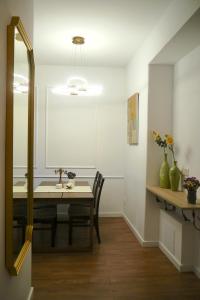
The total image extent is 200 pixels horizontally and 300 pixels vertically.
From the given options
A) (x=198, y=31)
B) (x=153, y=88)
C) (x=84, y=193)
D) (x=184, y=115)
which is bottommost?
(x=84, y=193)

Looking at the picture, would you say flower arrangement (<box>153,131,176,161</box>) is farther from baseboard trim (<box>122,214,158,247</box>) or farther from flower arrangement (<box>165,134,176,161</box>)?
baseboard trim (<box>122,214,158,247</box>)

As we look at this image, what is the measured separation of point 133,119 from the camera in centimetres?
448

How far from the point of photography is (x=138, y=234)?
4020 mm

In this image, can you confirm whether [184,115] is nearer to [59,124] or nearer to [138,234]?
[138,234]

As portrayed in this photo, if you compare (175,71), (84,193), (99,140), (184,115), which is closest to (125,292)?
(84,193)

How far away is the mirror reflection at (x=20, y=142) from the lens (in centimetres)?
176

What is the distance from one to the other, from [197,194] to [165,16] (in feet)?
6.34

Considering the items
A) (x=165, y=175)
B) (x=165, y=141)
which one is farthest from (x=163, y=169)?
(x=165, y=141)

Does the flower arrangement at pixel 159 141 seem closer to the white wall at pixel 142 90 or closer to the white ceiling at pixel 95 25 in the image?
the white wall at pixel 142 90

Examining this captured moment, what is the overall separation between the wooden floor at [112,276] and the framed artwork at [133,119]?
5.38 ft

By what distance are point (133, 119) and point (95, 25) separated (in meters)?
1.64

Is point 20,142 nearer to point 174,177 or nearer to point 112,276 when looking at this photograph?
point 112,276

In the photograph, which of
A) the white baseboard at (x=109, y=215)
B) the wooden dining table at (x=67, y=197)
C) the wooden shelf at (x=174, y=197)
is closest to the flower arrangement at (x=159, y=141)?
the wooden shelf at (x=174, y=197)

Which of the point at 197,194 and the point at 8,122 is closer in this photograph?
the point at 8,122
